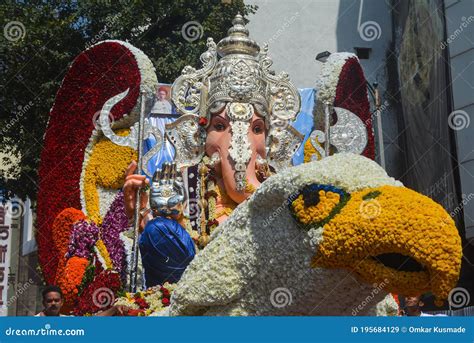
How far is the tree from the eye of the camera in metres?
12.0

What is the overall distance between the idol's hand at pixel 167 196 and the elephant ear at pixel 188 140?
3.51 ft

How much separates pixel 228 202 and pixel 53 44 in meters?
6.95

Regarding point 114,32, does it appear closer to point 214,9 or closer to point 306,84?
point 214,9

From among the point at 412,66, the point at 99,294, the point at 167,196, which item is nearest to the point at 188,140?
the point at 167,196

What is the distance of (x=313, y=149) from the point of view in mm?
7523

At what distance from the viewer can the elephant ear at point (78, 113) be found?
7125 millimetres

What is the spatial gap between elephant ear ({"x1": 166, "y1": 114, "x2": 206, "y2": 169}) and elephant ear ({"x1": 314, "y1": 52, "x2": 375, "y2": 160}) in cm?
125

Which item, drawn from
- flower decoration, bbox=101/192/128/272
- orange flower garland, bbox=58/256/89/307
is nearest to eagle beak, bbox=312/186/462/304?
orange flower garland, bbox=58/256/89/307

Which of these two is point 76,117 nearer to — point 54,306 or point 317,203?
point 54,306

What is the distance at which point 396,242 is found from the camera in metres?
3.07

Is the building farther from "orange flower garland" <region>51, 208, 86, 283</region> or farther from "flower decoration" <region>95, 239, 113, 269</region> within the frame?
"orange flower garland" <region>51, 208, 86, 283</region>

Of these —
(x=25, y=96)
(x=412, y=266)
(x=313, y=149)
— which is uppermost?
(x=25, y=96)

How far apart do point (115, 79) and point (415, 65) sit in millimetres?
10202

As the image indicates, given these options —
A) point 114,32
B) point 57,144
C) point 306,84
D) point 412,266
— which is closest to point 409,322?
point 412,266
